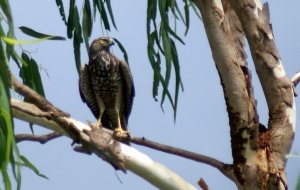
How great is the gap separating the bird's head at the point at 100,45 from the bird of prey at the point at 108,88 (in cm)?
6

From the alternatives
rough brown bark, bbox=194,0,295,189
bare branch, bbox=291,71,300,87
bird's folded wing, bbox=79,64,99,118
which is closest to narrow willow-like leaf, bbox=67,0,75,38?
rough brown bark, bbox=194,0,295,189

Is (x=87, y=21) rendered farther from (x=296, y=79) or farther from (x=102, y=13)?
(x=296, y=79)

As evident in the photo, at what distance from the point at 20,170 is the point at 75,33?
997mm

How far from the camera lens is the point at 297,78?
2.08m

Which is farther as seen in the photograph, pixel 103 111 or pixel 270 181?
pixel 103 111

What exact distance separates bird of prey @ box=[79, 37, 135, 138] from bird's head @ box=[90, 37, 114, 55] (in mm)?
56

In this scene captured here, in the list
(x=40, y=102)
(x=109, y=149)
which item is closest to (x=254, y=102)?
(x=109, y=149)

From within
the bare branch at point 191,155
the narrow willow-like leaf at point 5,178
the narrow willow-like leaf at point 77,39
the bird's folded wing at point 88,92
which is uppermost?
the narrow willow-like leaf at point 77,39

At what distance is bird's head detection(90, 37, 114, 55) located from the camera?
3701 millimetres

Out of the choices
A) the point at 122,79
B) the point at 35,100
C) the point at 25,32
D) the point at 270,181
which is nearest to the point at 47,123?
the point at 35,100

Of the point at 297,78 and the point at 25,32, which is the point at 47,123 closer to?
the point at 25,32

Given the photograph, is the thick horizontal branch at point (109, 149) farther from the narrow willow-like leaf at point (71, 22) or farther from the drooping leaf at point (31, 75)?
the narrow willow-like leaf at point (71, 22)

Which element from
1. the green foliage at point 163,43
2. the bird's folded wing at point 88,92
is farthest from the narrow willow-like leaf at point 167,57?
the bird's folded wing at point 88,92

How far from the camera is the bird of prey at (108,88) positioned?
11.6ft
